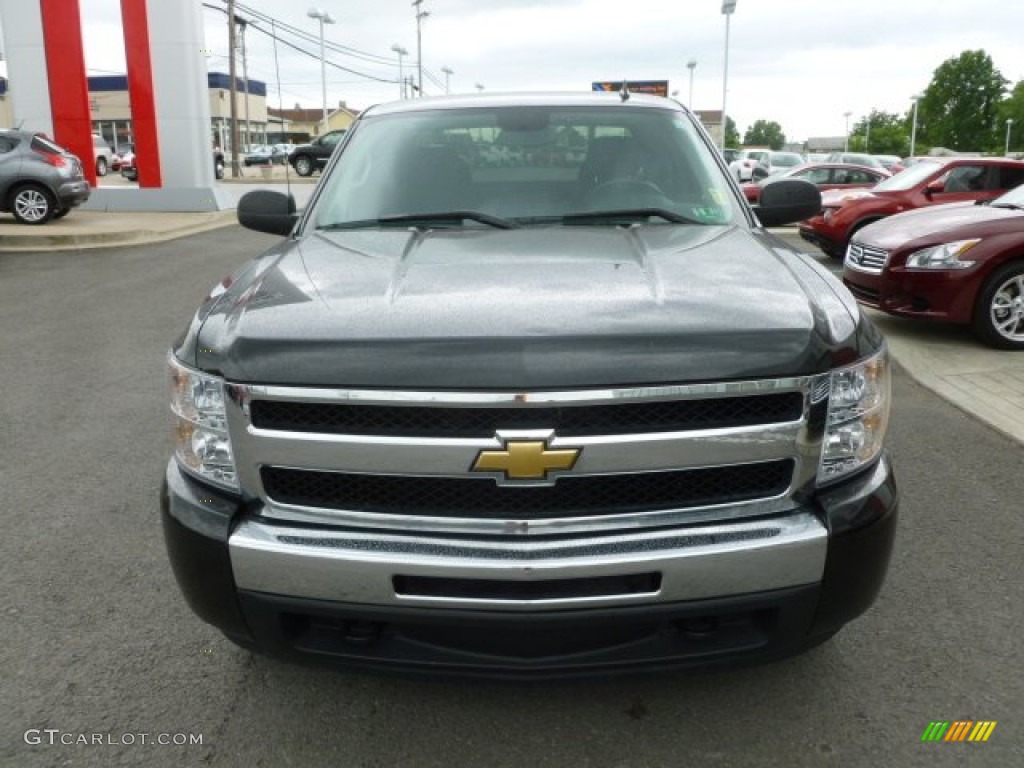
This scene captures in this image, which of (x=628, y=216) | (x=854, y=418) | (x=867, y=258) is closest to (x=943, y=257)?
(x=867, y=258)

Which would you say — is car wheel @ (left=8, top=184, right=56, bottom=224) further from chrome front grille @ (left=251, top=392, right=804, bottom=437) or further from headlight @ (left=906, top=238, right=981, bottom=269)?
chrome front grille @ (left=251, top=392, right=804, bottom=437)

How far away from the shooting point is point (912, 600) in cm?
321

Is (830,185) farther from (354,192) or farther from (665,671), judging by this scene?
(665,671)

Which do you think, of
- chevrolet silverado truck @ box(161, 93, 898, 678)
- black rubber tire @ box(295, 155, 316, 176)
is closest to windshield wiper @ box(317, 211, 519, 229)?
chevrolet silverado truck @ box(161, 93, 898, 678)

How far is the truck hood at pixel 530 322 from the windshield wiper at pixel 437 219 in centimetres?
54

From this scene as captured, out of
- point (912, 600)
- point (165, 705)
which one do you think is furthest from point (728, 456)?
point (165, 705)

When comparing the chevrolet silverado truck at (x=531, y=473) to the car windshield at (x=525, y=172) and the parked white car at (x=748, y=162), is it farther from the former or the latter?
the parked white car at (x=748, y=162)

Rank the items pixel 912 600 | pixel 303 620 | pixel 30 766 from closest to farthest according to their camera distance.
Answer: pixel 303 620
pixel 30 766
pixel 912 600

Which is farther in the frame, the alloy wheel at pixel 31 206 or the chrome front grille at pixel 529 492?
the alloy wheel at pixel 31 206

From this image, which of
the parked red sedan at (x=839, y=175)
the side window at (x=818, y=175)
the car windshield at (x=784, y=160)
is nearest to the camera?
the parked red sedan at (x=839, y=175)

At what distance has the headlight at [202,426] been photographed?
2.21 meters

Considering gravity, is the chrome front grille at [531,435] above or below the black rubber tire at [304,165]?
below

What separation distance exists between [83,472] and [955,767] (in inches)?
157

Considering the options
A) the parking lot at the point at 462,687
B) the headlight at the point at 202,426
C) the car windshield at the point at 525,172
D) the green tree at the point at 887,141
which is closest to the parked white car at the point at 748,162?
the car windshield at the point at 525,172
